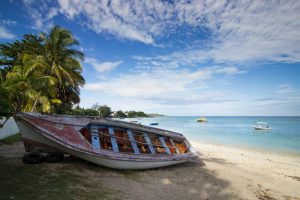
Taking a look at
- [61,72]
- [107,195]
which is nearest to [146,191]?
[107,195]

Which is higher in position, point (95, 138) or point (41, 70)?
point (41, 70)

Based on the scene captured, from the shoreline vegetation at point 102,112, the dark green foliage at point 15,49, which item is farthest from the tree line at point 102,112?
the dark green foliage at point 15,49

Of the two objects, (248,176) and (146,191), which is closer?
(146,191)

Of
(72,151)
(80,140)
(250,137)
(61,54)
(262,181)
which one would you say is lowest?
A: (250,137)

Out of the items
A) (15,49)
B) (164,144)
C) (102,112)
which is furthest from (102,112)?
(164,144)

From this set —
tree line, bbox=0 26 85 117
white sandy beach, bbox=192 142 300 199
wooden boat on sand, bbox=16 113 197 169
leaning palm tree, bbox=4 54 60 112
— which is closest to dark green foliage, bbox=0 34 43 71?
tree line, bbox=0 26 85 117

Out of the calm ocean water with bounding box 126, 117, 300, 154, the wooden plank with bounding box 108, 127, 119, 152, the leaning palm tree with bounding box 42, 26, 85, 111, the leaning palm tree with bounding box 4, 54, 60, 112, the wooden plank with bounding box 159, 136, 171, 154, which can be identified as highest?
the leaning palm tree with bounding box 42, 26, 85, 111

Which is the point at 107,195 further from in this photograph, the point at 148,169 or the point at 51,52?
the point at 51,52

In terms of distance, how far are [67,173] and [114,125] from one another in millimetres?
2817

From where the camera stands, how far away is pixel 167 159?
800 centimetres

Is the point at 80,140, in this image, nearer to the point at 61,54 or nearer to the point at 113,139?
the point at 113,139

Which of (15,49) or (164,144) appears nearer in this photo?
(164,144)

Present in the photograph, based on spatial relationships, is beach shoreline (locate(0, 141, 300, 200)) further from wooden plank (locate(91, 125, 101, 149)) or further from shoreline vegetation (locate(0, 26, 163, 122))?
shoreline vegetation (locate(0, 26, 163, 122))

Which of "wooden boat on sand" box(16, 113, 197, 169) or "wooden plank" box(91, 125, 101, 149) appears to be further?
"wooden plank" box(91, 125, 101, 149)
